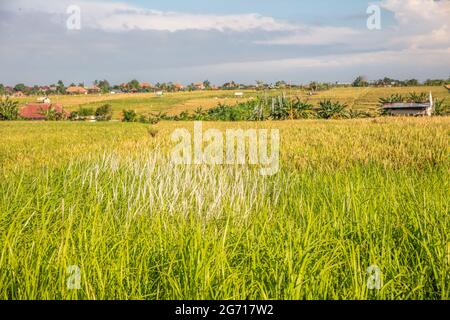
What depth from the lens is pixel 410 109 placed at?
3350cm

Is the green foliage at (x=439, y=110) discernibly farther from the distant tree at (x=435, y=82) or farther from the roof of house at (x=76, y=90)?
the roof of house at (x=76, y=90)

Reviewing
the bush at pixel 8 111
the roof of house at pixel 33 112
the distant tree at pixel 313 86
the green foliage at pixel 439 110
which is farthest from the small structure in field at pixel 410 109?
the bush at pixel 8 111

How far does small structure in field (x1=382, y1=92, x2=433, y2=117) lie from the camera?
32.7 m

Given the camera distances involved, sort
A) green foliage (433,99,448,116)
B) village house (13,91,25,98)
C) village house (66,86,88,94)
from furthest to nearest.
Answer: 1. village house (66,86,88,94)
2. village house (13,91,25,98)
3. green foliage (433,99,448,116)

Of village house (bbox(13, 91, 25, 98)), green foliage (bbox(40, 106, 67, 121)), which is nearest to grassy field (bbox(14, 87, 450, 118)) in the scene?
green foliage (bbox(40, 106, 67, 121))

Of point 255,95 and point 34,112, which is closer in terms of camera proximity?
point 34,112

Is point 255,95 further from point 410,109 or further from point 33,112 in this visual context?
point 410,109

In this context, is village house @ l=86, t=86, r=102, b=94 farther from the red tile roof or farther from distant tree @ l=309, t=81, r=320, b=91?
distant tree @ l=309, t=81, r=320, b=91

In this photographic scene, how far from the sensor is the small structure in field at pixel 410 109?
107 feet

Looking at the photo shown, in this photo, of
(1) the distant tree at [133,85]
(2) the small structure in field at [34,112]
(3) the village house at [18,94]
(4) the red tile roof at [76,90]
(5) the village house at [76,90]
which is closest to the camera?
(2) the small structure in field at [34,112]

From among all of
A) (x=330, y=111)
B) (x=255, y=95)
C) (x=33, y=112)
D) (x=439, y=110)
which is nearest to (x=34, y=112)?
(x=33, y=112)
